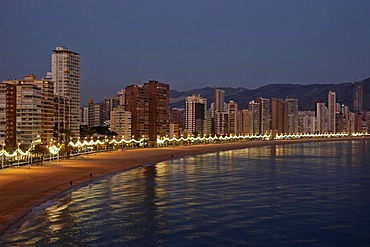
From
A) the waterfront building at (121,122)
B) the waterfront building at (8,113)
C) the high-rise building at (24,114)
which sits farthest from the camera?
the waterfront building at (121,122)

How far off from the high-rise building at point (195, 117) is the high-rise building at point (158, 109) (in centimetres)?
2647

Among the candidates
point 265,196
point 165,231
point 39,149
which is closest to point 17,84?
point 39,149

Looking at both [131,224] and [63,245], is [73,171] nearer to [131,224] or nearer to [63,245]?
[131,224]

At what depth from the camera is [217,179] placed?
1642 inches

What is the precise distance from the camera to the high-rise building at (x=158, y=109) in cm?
15388

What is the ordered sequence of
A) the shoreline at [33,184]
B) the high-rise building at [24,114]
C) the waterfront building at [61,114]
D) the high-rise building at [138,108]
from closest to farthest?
the shoreline at [33,184]
the high-rise building at [24,114]
the waterfront building at [61,114]
the high-rise building at [138,108]

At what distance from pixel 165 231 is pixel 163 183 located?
17.3 m

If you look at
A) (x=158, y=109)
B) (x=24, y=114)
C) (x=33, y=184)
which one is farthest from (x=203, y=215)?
(x=158, y=109)

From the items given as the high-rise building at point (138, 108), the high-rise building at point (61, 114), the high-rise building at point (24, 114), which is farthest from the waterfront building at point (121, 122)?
the high-rise building at point (24, 114)

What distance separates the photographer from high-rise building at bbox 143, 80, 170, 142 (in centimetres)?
15388

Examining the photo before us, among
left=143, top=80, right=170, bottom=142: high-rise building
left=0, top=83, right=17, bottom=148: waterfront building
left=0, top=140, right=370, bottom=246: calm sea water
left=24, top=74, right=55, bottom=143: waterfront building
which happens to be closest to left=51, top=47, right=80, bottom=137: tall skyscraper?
left=143, top=80, right=170, bottom=142: high-rise building

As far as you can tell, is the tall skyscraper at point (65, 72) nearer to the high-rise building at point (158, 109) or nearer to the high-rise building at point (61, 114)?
the high-rise building at point (61, 114)

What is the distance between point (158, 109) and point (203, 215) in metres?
134

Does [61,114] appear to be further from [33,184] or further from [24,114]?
[33,184]
